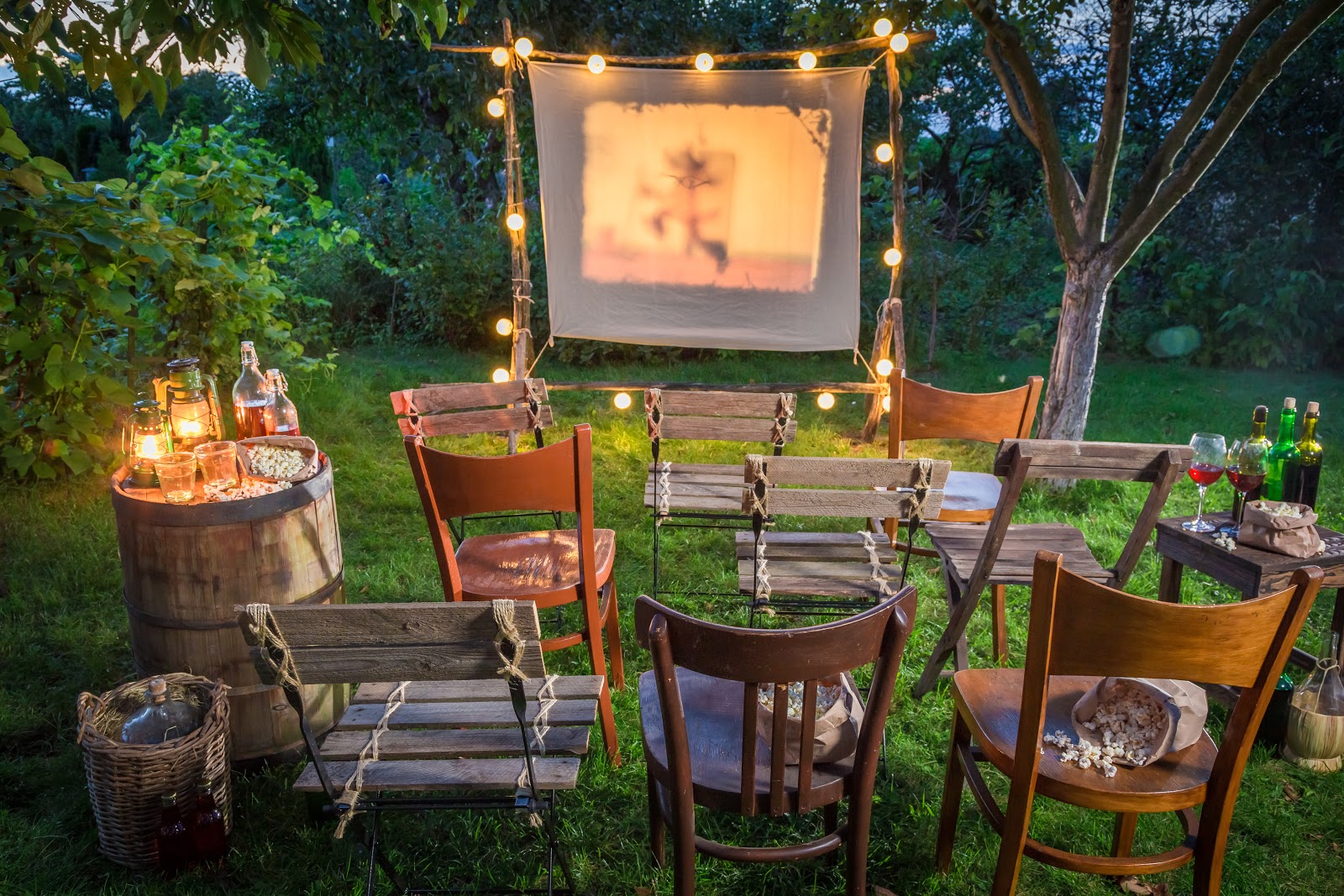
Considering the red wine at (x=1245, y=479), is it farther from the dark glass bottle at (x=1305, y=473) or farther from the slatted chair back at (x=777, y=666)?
the slatted chair back at (x=777, y=666)

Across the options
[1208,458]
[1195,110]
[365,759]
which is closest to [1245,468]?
[1208,458]

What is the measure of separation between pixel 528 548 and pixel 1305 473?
2672 mm

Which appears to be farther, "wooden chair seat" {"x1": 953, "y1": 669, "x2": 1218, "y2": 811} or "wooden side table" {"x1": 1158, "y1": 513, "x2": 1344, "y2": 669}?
"wooden side table" {"x1": 1158, "y1": 513, "x2": 1344, "y2": 669}

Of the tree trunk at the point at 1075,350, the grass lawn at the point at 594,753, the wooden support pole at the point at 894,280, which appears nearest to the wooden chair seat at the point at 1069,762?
the grass lawn at the point at 594,753

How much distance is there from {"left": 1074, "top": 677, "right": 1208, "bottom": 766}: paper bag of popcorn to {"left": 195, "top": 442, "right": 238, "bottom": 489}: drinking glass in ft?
8.09

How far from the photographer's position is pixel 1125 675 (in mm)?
1829

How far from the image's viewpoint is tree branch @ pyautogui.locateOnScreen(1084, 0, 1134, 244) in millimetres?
4699

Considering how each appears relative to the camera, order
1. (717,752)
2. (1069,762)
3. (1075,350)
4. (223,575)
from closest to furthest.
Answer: (1069,762), (717,752), (223,575), (1075,350)

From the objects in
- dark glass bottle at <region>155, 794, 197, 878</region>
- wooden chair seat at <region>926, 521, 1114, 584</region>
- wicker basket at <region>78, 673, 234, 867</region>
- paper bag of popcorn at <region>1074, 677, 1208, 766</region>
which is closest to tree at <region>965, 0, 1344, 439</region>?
wooden chair seat at <region>926, 521, 1114, 584</region>

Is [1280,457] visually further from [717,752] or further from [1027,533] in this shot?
[717,752]

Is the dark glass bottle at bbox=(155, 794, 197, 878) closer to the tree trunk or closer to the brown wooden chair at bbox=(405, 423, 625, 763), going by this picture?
the brown wooden chair at bbox=(405, 423, 625, 763)

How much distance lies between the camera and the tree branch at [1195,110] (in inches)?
173

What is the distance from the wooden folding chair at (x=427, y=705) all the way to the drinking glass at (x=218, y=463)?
796 millimetres

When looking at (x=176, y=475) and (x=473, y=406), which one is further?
(x=473, y=406)
